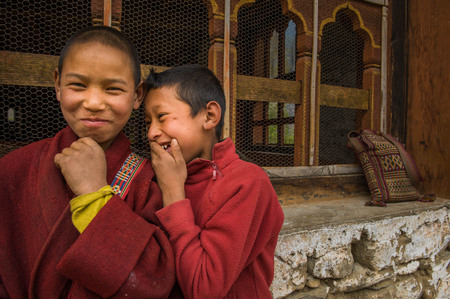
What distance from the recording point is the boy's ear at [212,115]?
2.86 ft

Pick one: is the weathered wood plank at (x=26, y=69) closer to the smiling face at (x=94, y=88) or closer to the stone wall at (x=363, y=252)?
the smiling face at (x=94, y=88)

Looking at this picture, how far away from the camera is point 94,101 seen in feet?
2.31

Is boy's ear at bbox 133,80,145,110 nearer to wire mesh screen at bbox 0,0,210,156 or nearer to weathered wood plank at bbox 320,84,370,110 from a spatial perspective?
wire mesh screen at bbox 0,0,210,156

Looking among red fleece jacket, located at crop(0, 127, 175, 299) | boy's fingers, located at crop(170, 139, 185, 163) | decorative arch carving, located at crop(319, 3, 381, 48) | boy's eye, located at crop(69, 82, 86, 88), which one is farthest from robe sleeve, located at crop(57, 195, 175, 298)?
decorative arch carving, located at crop(319, 3, 381, 48)

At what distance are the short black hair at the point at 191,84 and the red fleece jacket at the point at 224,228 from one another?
0.48ft

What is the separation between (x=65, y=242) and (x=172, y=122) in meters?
0.40

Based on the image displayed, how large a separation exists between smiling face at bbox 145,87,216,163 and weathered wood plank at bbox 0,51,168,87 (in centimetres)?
93

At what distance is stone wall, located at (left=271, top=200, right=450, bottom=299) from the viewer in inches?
62.3

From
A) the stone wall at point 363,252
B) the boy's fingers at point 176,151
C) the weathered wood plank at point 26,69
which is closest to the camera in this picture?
the boy's fingers at point 176,151

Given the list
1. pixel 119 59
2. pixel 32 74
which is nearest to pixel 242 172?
pixel 119 59

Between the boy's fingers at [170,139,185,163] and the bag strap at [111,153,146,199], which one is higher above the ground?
the boy's fingers at [170,139,185,163]

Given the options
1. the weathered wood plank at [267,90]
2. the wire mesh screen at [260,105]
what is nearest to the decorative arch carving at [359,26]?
the weathered wood plank at [267,90]

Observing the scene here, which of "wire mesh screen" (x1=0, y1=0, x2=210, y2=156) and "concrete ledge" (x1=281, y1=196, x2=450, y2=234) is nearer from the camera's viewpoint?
"concrete ledge" (x1=281, y1=196, x2=450, y2=234)

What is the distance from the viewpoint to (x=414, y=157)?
8.18 feet
